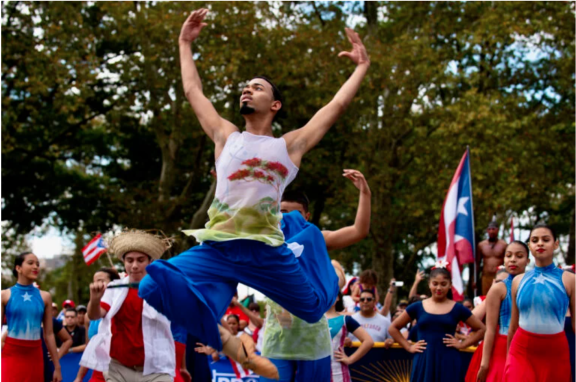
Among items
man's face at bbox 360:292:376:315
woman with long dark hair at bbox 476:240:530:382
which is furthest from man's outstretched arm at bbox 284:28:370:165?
man's face at bbox 360:292:376:315

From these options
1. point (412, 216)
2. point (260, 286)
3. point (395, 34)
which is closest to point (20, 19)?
point (395, 34)

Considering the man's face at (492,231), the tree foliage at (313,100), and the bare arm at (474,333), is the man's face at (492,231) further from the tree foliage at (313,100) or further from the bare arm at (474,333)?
the tree foliage at (313,100)

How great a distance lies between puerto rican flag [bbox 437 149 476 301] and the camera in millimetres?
14219

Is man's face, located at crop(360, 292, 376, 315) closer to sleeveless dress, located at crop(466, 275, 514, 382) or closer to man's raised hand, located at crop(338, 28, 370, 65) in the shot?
sleeveless dress, located at crop(466, 275, 514, 382)

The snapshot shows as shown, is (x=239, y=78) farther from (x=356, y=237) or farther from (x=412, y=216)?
(x=356, y=237)

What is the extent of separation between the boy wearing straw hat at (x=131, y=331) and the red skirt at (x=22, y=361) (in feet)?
6.39

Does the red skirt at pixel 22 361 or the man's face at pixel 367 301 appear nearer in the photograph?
the red skirt at pixel 22 361

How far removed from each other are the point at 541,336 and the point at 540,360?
202mm

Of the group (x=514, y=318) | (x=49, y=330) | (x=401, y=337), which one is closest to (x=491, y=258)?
(x=401, y=337)

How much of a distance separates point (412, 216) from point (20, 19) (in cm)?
1316

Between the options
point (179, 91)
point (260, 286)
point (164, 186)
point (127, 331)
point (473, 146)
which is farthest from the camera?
point (164, 186)

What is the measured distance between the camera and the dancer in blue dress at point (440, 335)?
8234 mm

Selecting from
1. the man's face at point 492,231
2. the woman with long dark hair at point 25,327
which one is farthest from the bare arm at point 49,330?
the man's face at point 492,231

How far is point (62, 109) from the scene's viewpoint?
21141mm
